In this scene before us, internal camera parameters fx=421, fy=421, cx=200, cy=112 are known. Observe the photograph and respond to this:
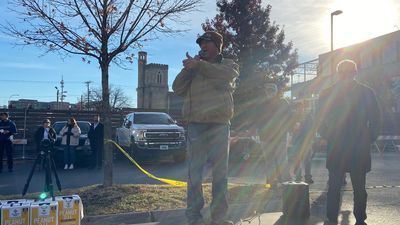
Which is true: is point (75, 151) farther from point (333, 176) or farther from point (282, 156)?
point (333, 176)

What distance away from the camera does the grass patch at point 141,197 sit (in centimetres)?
648

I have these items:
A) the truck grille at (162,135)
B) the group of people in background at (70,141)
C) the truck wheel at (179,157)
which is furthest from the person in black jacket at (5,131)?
the truck wheel at (179,157)

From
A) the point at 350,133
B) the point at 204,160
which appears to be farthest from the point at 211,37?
the point at 350,133

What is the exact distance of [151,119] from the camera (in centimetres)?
1689

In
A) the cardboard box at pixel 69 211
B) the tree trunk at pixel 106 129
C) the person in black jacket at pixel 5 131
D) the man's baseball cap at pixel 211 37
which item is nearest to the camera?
the cardboard box at pixel 69 211

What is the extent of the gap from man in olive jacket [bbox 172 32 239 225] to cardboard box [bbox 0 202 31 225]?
1813mm

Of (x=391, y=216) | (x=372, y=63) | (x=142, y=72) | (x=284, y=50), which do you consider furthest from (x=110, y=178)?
(x=142, y=72)

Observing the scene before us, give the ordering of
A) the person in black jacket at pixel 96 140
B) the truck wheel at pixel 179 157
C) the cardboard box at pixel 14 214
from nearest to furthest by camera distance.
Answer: the cardboard box at pixel 14 214 < the person in black jacket at pixel 96 140 < the truck wheel at pixel 179 157

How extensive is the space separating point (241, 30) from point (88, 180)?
15251mm

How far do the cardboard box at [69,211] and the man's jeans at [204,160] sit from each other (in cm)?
129

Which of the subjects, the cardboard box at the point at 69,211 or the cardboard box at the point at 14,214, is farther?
the cardboard box at the point at 69,211

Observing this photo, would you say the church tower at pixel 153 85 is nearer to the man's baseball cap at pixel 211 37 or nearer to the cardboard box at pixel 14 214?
the man's baseball cap at pixel 211 37

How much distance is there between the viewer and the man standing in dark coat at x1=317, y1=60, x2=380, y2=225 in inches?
214

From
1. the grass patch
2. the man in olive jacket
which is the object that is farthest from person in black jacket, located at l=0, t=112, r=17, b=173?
the man in olive jacket
